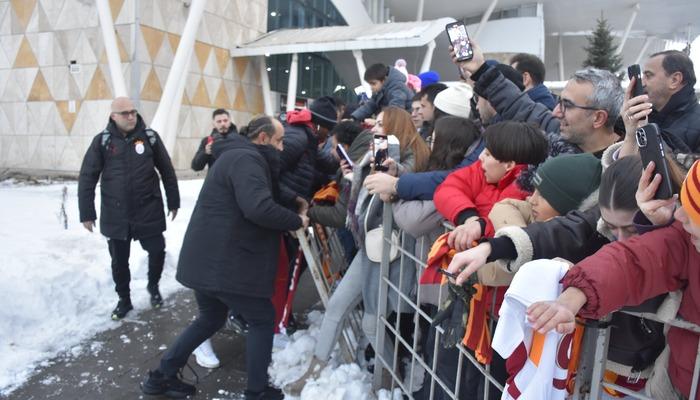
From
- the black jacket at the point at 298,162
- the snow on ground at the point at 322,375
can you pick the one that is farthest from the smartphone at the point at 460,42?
the snow on ground at the point at 322,375

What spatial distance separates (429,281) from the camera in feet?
7.00

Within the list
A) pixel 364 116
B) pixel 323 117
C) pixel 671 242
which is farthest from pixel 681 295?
pixel 364 116

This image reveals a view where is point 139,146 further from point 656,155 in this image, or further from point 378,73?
point 656,155

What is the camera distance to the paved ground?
10.3 ft

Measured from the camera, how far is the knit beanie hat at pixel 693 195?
3.78 feet

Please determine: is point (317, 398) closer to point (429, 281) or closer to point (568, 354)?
point (429, 281)

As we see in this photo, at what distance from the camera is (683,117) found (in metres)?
2.80

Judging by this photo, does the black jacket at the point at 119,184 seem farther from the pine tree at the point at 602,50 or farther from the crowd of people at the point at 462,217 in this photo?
the pine tree at the point at 602,50

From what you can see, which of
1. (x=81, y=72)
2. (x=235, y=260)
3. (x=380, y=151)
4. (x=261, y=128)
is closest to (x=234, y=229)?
(x=235, y=260)

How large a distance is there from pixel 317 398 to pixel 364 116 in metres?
3.45

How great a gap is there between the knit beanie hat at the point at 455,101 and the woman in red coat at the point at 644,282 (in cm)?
225

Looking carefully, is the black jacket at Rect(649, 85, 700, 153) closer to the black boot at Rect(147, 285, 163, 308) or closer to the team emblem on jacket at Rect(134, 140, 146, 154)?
the team emblem on jacket at Rect(134, 140, 146, 154)

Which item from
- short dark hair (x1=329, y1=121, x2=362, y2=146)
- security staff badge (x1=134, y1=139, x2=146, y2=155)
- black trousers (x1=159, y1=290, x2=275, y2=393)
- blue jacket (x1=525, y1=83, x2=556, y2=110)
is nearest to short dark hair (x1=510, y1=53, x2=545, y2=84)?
blue jacket (x1=525, y1=83, x2=556, y2=110)

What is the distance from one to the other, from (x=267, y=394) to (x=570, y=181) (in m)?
2.21
